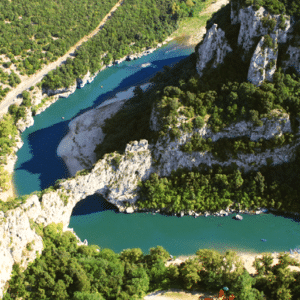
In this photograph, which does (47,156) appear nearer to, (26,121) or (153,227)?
(26,121)

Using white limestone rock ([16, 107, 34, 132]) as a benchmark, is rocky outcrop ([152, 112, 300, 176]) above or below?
below

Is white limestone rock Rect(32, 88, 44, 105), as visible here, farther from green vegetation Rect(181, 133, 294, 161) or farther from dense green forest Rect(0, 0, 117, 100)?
green vegetation Rect(181, 133, 294, 161)

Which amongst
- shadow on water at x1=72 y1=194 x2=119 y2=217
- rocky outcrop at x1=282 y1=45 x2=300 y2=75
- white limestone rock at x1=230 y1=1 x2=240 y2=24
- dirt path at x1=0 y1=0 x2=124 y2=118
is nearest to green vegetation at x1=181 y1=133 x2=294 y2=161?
rocky outcrop at x1=282 y1=45 x2=300 y2=75

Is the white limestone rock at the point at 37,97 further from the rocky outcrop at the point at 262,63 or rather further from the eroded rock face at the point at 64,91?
the rocky outcrop at the point at 262,63

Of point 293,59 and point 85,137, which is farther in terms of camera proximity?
point 85,137

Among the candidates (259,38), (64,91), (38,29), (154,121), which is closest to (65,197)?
(154,121)

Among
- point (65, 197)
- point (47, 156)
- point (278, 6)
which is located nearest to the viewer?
point (278, 6)
